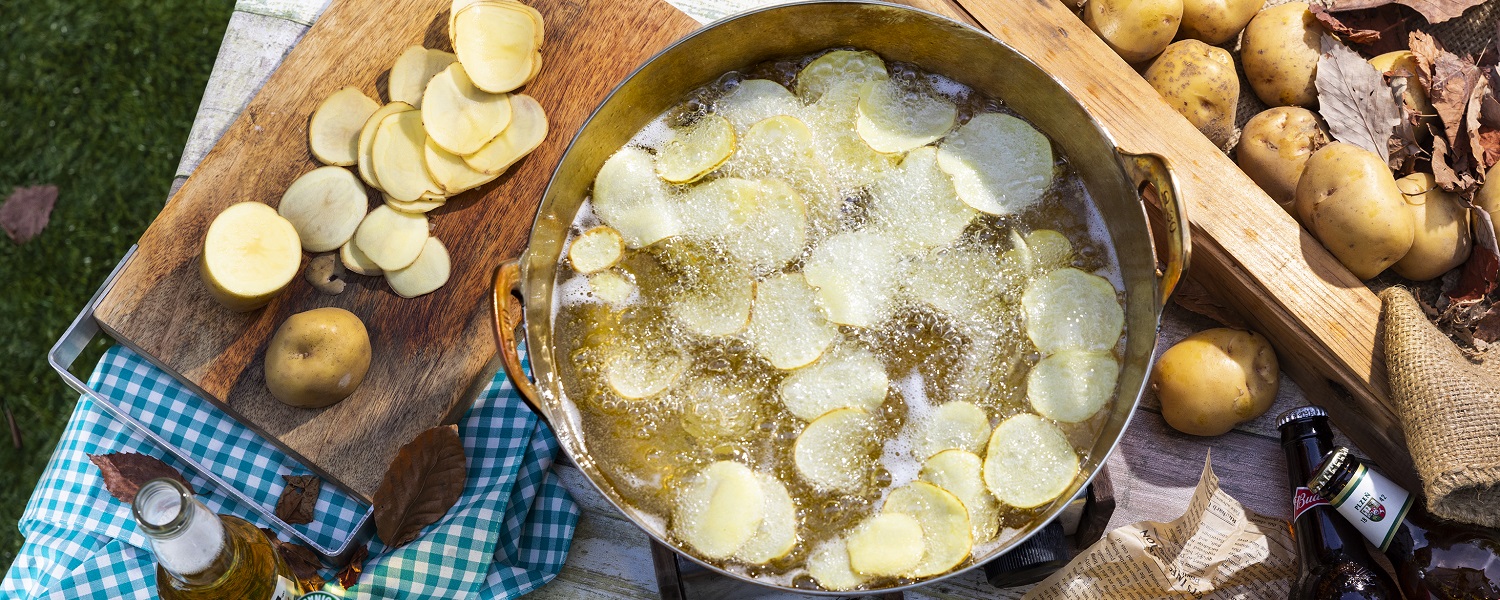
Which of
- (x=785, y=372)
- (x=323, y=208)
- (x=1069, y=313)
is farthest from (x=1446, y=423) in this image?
(x=323, y=208)

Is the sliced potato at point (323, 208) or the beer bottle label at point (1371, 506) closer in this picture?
the beer bottle label at point (1371, 506)

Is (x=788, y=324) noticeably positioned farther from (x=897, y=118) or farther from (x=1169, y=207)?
(x=1169, y=207)

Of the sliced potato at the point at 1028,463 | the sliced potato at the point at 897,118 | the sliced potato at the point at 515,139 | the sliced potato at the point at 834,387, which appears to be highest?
the sliced potato at the point at 897,118

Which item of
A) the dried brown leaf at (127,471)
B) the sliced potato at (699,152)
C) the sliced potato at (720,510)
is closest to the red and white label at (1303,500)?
the sliced potato at (720,510)

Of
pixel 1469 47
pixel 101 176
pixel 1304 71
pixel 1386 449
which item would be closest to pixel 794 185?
pixel 1304 71

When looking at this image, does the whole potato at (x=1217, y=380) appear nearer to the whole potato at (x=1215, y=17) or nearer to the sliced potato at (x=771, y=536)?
the whole potato at (x=1215, y=17)

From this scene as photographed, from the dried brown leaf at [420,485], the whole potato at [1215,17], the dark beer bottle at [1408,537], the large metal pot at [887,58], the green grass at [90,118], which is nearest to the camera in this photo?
the large metal pot at [887,58]

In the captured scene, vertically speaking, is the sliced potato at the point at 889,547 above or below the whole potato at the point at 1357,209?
below

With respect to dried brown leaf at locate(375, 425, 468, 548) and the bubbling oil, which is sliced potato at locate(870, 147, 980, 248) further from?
dried brown leaf at locate(375, 425, 468, 548)
